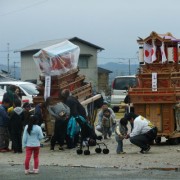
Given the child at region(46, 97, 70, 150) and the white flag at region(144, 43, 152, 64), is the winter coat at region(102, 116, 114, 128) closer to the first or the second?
the white flag at region(144, 43, 152, 64)

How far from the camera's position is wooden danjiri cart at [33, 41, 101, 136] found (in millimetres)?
20656

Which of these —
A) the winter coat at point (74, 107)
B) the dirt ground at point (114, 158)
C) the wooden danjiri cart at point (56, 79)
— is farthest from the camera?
the wooden danjiri cart at point (56, 79)

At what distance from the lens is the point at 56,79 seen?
67.8ft

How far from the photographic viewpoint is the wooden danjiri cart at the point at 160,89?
19.4 metres

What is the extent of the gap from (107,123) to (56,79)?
3.38 metres

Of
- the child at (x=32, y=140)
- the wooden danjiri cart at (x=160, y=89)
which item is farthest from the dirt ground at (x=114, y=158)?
the child at (x=32, y=140)

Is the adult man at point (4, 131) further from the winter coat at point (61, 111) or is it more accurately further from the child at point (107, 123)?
the child at point (107, 123)

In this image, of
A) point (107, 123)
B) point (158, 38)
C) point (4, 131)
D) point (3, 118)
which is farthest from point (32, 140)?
point (107, 123)

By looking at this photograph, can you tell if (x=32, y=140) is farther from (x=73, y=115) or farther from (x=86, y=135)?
(x=73, y=115)

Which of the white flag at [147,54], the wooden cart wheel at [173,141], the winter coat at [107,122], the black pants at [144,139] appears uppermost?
the white flag at [147,54]

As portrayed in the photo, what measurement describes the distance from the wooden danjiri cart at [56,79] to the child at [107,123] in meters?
A: 1.34

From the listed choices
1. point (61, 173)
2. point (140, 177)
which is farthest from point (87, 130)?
point (140, 177)

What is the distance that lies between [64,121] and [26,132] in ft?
15.0

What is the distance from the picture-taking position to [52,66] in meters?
20.8
